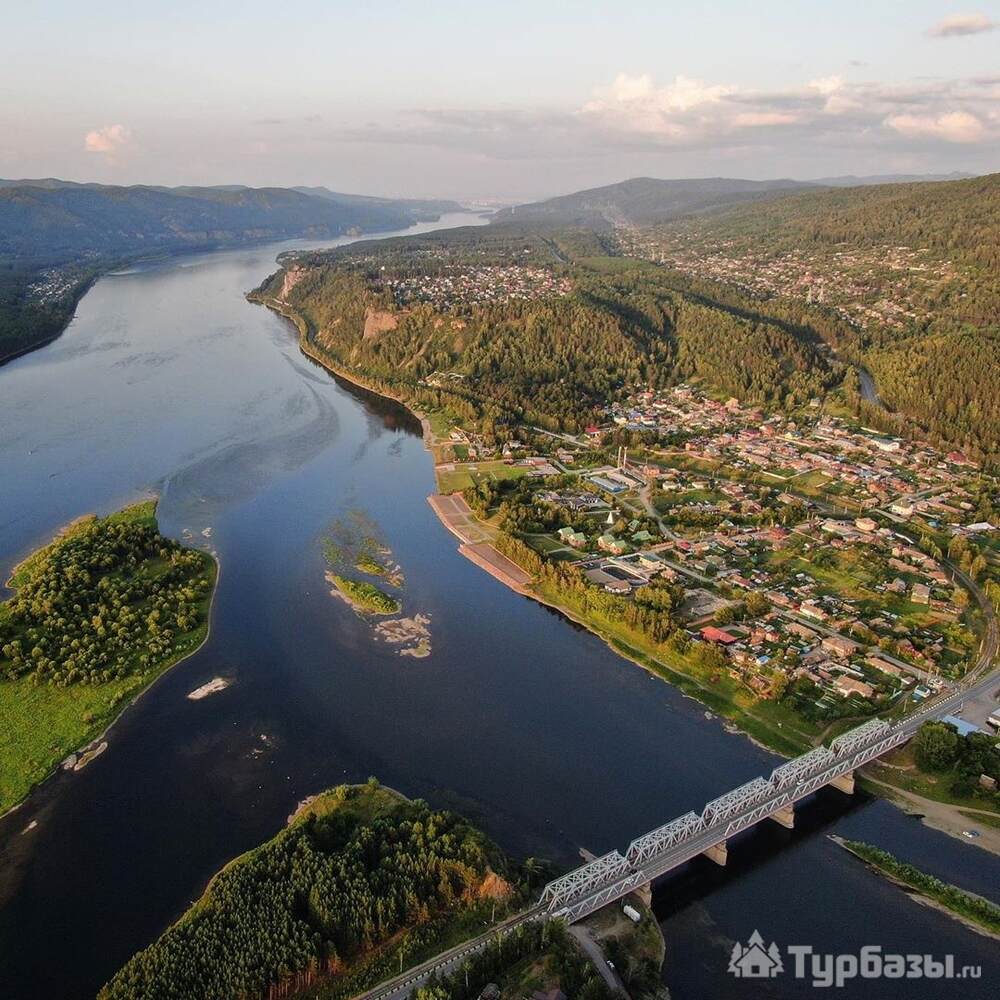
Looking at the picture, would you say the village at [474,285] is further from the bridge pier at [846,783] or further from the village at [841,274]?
the bridge pier at [846,783]

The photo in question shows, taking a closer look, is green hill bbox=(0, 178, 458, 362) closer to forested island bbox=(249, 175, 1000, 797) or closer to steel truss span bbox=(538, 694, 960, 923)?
forested island bbox=(249, 175, 1000, 797)

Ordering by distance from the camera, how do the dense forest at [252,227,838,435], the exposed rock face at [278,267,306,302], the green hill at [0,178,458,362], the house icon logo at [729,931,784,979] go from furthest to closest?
the exposed rock face at [278,267,306,302]
the green hill at [0,178,458,362]
the dense forest at [252,227,838,435]
the house icon logo at [729,931,784,979]

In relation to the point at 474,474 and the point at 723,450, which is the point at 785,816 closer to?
the point at 474,474

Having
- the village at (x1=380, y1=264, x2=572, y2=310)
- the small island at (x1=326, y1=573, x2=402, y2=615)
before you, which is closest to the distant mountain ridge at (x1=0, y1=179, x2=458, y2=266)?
the village at (x1=380, y1=264, x2=572, y2=310)

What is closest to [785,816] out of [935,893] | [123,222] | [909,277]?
[935,893]

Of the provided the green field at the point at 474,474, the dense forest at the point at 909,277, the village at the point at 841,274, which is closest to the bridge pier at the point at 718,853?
the green field at the point at 474,474

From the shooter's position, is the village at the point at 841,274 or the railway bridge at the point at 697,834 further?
the village at the point at 841,274

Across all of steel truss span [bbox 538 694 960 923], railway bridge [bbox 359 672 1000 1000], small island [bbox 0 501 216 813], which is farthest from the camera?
small island [bbox 0 501 216 813]
